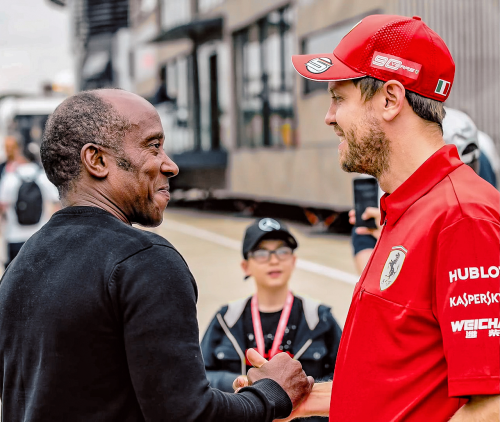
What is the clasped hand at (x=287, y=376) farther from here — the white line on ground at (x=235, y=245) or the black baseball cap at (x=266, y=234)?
the white line on ground at (x=235, y=245)

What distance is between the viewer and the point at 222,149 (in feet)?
83.7

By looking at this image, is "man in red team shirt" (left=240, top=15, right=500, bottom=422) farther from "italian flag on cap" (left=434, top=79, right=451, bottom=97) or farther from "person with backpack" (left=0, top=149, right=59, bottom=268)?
"person with backpack" (left=0, top=149, right=59, bottom=268)

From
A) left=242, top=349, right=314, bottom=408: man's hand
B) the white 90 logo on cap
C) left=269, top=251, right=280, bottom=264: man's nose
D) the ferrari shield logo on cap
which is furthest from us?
the white 90 logo on cap

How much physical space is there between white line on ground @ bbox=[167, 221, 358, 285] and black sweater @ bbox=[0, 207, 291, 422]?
8.63m

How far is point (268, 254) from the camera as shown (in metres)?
4.36

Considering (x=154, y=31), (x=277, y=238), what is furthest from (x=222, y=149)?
(x=277, y=238)

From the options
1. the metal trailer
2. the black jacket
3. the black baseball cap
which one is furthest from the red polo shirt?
the metal trailer

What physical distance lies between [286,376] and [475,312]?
815mm

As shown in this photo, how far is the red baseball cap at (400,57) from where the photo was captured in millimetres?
2010

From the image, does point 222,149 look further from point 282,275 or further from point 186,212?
point 282,275

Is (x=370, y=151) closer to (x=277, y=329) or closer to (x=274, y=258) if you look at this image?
(x=277, y=329)

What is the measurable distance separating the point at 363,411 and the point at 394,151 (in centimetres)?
74

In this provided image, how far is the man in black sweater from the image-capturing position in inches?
74.0

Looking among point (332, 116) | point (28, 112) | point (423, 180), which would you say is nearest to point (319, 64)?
point (332, 116)
